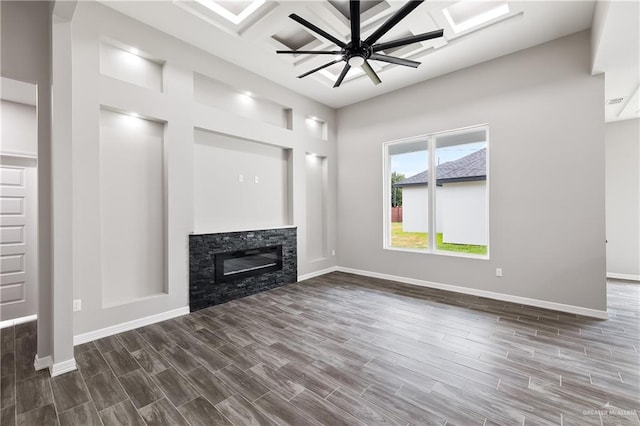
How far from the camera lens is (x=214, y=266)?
4.03m

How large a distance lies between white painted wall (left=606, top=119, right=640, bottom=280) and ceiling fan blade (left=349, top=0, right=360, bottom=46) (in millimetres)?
6131

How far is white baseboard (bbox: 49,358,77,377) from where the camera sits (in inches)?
91.4

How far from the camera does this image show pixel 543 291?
383cm

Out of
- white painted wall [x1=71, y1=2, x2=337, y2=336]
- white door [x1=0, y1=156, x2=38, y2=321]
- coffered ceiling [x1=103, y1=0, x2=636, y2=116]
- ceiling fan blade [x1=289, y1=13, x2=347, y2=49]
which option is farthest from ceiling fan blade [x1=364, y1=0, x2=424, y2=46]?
white door [x1=0, y1=156, x2=38, y2=321]

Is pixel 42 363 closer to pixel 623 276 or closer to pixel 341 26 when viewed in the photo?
pixel 341 26

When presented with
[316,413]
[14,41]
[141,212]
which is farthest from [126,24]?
[316,413]

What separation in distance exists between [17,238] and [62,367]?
2221mm

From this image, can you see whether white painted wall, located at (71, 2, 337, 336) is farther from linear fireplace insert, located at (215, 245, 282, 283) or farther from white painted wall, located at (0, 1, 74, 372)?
linear fireplace insert, located at (215, 245, 282, 283)

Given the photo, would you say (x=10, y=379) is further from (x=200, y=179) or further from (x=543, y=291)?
(x=543, y=291)

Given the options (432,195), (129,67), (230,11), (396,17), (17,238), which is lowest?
(17,238)

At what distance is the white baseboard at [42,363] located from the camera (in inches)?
95.1

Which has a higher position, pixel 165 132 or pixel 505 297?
pixel 165 132

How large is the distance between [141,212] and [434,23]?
445cm

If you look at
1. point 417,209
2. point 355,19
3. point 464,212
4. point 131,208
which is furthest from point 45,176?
point 464,212
